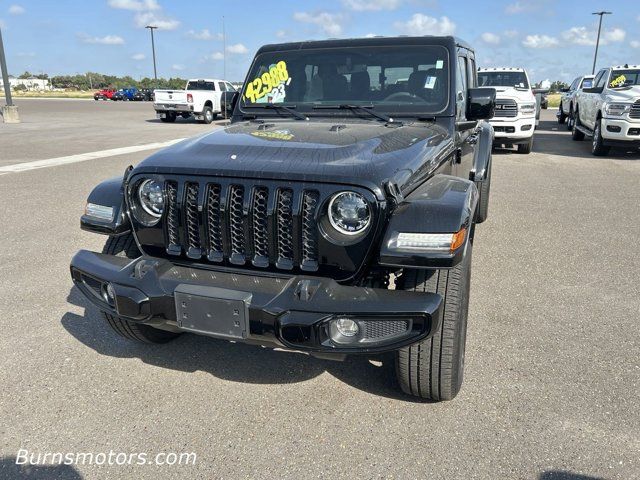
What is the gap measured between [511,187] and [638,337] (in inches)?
217

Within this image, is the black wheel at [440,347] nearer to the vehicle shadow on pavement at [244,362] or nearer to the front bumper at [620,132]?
the vehicle shadow on pavement at [244,362]

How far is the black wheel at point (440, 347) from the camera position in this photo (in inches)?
93.1

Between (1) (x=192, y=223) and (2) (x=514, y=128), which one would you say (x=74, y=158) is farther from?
(1) (x=192, y=223)

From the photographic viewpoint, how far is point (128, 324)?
3014mm

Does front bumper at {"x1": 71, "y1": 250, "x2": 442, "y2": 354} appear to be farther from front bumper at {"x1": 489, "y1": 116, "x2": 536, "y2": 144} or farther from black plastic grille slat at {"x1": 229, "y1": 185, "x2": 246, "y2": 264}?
front bumper at {"x1": 489, "y1": 116, "x2": 536, "y2": 144}

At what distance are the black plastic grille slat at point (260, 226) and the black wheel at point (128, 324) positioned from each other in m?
0.83

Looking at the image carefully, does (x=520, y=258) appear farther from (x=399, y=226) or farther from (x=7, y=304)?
(x=7, y=304)

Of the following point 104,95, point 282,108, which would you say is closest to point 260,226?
point 282,108

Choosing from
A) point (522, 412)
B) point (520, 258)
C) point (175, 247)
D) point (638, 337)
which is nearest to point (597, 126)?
point (520, 258)

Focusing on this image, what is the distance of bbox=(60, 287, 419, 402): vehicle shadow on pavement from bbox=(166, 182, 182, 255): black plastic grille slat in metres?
0.86

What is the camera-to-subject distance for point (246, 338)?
227cm

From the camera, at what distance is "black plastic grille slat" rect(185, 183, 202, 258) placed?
2496 millimetres

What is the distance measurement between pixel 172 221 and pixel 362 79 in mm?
1885

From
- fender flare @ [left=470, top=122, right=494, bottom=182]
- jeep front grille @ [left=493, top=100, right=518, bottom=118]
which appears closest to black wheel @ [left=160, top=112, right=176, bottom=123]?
jeep front grille @ [left=493, top=100, right=518, bottom=118]
